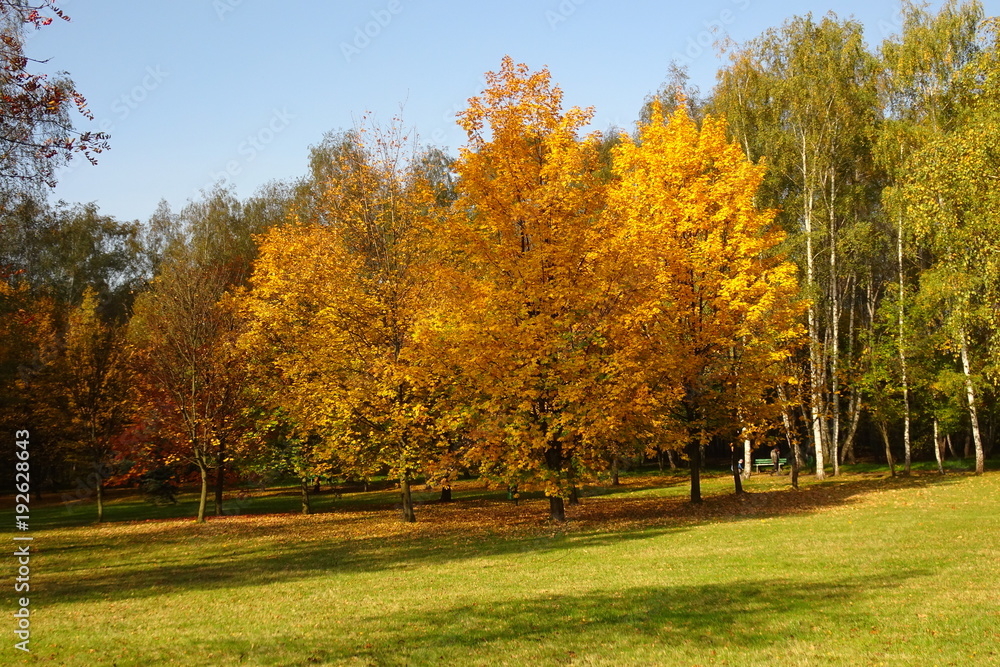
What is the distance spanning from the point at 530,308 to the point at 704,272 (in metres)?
6.35

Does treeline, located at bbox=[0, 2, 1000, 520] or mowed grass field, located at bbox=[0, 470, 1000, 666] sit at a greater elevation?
treeline, located at bbox=[0, 2, 1000, 520]

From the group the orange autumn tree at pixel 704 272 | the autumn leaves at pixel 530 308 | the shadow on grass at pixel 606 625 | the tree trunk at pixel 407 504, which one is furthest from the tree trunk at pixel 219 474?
the shadow on grass at pixel 606 625

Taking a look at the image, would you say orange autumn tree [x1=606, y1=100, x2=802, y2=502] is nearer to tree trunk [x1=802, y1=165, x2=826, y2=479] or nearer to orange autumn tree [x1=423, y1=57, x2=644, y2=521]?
orange autumn tree [x1=423, y1=57, x2=644, y2=521]

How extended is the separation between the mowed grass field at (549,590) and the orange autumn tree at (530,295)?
237 centimetres

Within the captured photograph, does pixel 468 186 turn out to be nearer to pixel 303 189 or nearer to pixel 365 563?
pixel 365 563

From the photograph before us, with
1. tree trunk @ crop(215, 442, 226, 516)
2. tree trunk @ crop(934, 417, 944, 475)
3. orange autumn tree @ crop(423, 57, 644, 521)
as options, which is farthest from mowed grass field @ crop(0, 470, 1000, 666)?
tree trunk @ crop(934, 417, 944, 475)

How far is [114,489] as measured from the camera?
1790 inches

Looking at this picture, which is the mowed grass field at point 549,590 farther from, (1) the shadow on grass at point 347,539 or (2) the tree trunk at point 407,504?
(2) the tree trunk at point 407,504

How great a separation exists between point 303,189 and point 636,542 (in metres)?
35.1

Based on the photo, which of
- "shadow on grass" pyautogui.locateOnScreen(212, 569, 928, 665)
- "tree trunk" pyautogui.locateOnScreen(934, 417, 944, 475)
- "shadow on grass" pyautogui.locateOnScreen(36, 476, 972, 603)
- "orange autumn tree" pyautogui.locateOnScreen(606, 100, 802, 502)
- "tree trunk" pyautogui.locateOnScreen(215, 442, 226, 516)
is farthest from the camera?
"tree trunk" pyautogui.locateOnScreen(934, 417, 944, 475)

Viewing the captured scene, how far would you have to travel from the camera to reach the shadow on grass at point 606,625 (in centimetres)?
737

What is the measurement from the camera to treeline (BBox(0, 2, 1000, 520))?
17656mm

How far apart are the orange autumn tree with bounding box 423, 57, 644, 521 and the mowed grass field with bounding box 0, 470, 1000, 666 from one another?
2366mm

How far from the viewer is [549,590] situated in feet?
34.6
